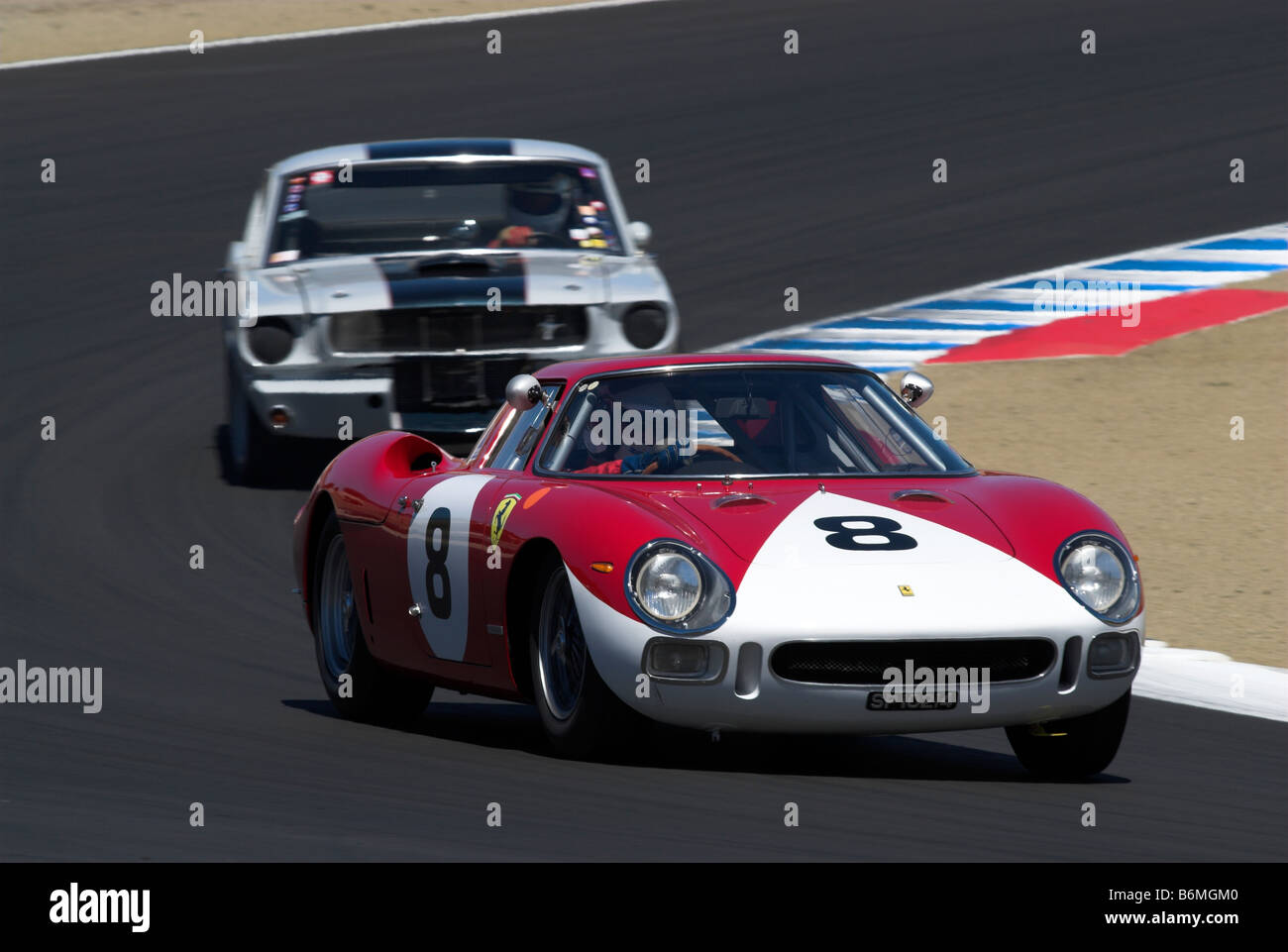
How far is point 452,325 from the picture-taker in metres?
12.1

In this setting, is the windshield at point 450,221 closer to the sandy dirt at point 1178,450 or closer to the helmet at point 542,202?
the helmet at point 542,202

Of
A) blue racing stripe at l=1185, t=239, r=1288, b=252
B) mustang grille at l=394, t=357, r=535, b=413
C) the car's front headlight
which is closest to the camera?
the car's front headlight

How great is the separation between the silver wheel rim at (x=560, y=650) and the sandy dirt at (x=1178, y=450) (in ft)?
10.2

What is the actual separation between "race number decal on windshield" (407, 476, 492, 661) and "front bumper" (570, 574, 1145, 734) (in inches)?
32.8

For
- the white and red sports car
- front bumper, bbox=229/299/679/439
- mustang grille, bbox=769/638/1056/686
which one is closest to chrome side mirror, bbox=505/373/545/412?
the white and red sports car

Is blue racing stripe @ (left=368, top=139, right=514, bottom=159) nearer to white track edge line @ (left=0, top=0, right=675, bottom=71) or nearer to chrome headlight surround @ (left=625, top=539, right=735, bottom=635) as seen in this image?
chrome headlight surround @ (left=625, top=539, right=735, bottom=635)

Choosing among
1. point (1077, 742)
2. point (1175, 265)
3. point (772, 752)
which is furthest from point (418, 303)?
point (1175, 265)

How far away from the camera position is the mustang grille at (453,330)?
12.1m

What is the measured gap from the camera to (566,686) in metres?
6.93

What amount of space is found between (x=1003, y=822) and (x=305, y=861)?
1.74 m

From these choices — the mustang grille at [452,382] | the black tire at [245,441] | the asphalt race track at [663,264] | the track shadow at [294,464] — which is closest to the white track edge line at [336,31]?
the asphalt race track at [663,264]

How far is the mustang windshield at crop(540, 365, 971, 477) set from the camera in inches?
290

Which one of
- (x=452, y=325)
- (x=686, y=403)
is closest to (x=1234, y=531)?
(x=452, y=325)
